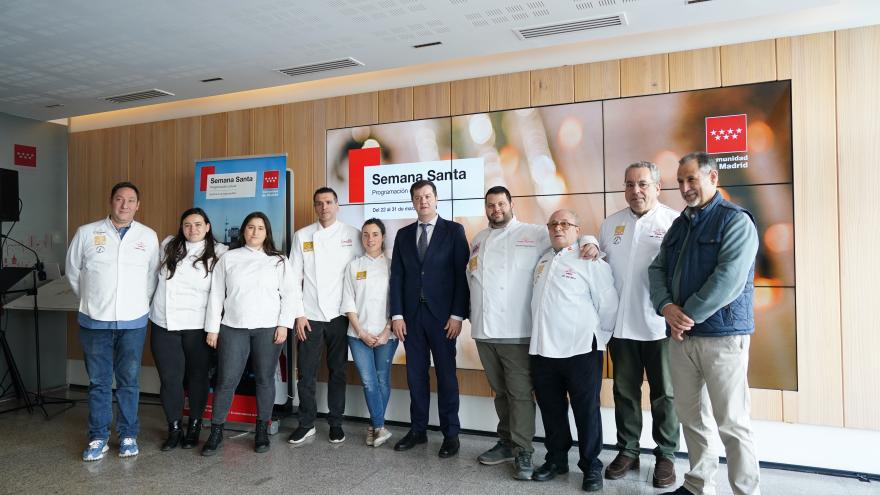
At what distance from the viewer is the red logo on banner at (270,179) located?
15.4ft

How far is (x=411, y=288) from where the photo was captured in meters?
3.75

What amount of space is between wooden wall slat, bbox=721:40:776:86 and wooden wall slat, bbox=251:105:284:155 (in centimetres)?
367

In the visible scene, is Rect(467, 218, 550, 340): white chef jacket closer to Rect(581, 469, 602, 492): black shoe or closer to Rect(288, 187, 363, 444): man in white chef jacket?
Rect(581, 469, 602, 492): black shoe

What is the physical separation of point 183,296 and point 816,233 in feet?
13.8

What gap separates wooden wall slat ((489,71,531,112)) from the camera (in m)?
4.26

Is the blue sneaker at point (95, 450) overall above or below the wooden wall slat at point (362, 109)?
below

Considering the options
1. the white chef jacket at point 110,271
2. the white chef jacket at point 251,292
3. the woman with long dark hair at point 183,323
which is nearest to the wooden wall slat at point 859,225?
the white chef jacket at point 251,292

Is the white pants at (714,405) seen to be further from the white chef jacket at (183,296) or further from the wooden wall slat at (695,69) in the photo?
the white chef jacket at (183,296)

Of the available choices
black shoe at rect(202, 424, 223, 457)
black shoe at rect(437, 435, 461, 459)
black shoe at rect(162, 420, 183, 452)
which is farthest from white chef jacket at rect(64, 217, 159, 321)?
black shoe at rect(437, 435, 461, 459)

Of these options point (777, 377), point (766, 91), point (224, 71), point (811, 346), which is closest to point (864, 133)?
point (766, 91)

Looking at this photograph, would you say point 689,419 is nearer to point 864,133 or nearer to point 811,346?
point 811,346

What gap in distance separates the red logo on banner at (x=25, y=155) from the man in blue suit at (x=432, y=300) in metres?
4.68

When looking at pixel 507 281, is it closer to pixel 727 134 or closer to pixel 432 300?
pixel 432 300

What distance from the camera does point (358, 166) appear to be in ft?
15.7
